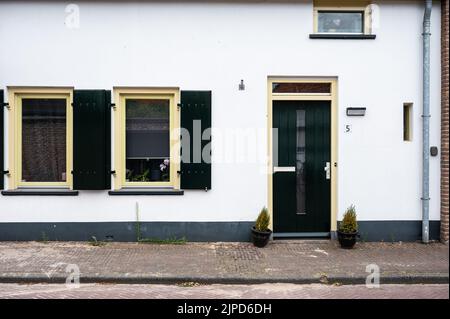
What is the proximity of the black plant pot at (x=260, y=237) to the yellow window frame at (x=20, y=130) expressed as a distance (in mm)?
3436

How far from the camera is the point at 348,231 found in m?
7.82

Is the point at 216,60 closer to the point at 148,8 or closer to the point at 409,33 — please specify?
the point at 148,8

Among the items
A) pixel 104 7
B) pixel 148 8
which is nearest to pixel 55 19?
pixel 104 7

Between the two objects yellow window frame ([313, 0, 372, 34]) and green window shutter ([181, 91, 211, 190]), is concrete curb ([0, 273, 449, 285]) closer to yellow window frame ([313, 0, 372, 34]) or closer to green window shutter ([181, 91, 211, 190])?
green window shutter ([181, 91, 211, 190])

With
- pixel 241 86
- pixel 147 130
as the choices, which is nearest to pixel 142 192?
pixel 147 130

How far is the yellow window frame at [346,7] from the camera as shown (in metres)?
8.29

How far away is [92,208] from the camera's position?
322 inches

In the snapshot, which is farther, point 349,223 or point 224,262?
point 349,223

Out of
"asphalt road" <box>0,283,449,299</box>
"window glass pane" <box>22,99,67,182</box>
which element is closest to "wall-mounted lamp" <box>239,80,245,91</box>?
"window glass pane" <box>22,99,67,182</box>

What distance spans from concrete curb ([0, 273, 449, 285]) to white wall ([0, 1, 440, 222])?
1973mm

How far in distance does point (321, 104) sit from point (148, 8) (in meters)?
3.57

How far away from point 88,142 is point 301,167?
386 centimetres

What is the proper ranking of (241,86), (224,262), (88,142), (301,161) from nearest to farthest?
(224,262) < (88,142) < (241,86) < (301,161)

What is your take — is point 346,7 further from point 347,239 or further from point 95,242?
point 95,242
